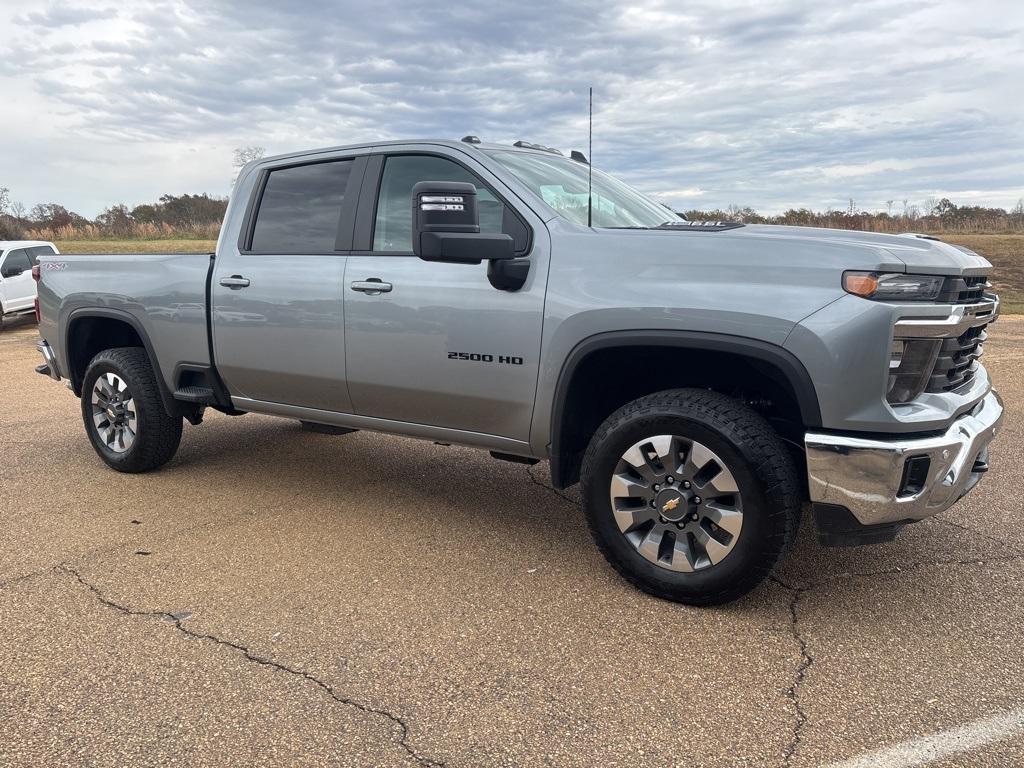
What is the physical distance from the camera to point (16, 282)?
51.1 feet

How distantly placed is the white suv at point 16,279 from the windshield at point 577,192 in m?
13.9

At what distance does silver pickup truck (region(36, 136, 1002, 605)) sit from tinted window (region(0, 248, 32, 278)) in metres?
12.6

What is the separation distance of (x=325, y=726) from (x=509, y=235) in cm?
214

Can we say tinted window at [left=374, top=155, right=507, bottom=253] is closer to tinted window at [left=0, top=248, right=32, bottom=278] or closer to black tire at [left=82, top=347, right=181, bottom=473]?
black tire at [left=82, top=347, right=181, bottom=473]

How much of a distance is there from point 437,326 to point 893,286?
198 centimetres

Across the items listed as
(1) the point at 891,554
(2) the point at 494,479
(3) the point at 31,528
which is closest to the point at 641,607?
(1) the point at 891,554

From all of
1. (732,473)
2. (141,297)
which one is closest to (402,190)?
(141,297)

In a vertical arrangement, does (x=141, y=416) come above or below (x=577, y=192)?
below

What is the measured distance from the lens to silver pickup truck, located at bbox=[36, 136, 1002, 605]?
3.10 metres

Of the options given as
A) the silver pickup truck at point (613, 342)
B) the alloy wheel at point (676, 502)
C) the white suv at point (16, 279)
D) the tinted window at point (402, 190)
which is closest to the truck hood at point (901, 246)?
the silver pickup truck at point (613, 342)

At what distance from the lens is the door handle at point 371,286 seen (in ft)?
13.7

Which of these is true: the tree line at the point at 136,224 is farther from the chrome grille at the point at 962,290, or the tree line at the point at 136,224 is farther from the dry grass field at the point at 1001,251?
the chrome grille at the point at 962,290

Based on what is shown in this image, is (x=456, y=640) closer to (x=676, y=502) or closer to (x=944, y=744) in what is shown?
(x=676, y=502)

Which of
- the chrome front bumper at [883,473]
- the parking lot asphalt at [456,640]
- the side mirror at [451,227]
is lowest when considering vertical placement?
the parking lot asphalt at [456,640]
